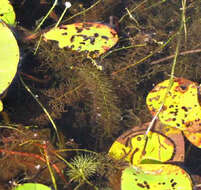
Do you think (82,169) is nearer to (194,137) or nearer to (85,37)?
(194,137)

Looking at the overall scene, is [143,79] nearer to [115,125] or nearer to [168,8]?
[115,125]

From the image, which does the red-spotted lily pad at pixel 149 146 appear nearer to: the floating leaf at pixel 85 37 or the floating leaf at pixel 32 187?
the floating leaf at pixel 32 187

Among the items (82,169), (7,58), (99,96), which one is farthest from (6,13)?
(82,169)

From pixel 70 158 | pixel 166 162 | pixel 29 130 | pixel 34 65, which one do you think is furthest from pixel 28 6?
pixel 166 162

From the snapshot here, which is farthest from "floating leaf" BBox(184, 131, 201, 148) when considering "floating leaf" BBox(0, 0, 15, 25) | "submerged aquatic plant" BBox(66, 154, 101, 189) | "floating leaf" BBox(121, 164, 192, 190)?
"floating leaf" BBox(0, 0, 15, 25)

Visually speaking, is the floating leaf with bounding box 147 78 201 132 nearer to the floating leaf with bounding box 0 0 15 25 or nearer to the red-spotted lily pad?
the red-spotted lily pad
